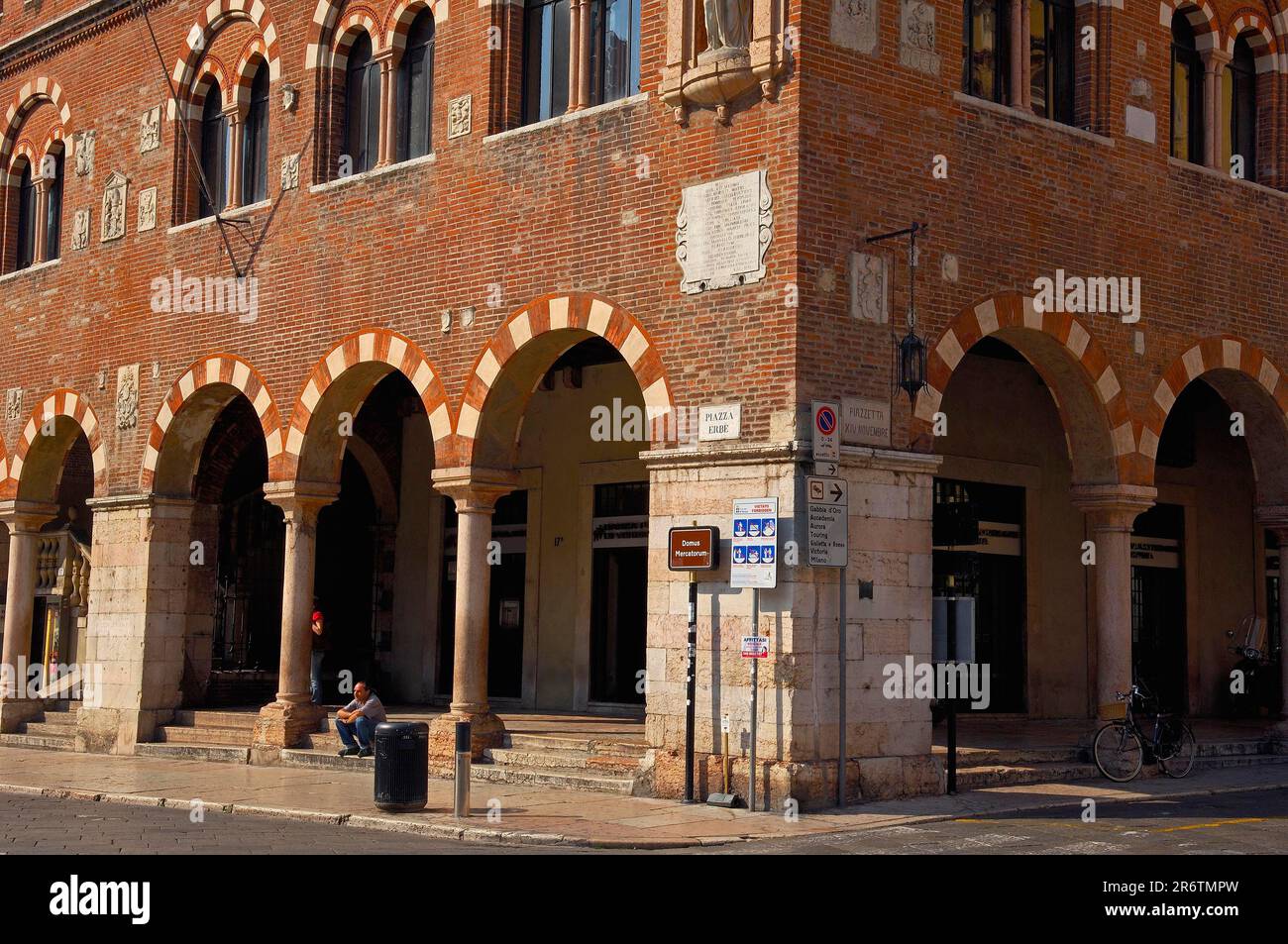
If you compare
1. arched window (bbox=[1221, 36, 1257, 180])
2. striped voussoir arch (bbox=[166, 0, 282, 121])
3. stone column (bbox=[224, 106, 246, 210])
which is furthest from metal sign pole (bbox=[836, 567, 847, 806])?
stone column (bbox=[224, 106, 246, 210])

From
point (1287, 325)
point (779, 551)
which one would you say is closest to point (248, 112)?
point (779, 551)

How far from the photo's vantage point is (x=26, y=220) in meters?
25.9

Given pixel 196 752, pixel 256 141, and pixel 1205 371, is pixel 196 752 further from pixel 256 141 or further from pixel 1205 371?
pixel 1205 371

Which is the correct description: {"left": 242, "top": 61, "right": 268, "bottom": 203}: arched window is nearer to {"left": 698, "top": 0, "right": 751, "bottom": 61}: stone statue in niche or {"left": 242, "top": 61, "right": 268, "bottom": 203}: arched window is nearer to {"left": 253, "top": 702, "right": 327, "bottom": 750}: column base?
{"left": 253, "top": 702, "right": 327, "bottom": 750}: column base

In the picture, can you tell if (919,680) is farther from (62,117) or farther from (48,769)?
(62,117)

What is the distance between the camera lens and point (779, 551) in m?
14.4

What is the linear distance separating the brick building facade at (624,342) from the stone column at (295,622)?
0.20ft

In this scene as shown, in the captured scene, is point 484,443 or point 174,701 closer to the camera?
point 484,443

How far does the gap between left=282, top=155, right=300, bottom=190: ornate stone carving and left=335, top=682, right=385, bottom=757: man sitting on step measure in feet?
21.6

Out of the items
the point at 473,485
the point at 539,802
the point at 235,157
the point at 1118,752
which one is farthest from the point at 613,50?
the point at 1118,752

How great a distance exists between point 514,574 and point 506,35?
27.4 ft

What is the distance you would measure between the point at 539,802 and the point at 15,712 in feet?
40.9

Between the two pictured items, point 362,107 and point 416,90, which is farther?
point 362,107

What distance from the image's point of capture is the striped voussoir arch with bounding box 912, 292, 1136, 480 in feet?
51.0
